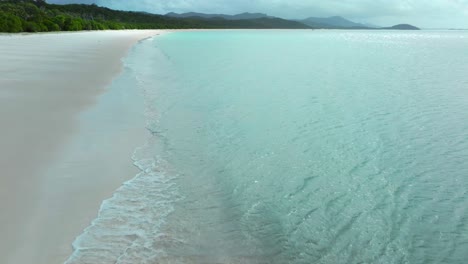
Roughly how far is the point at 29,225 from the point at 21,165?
1625 mm

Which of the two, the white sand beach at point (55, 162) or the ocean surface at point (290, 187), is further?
the ocean surface at point (290, 187)

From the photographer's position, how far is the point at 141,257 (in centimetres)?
343

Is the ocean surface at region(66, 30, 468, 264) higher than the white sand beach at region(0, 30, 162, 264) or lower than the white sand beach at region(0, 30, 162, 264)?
lower

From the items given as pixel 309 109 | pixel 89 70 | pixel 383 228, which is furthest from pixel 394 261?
pixel 89 70

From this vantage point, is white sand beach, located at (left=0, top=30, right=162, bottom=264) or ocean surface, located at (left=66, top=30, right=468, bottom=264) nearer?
Answer: white sand beach, located at (left=0, top=30, right=162, bottom=264)

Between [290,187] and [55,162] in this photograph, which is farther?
[55,162]

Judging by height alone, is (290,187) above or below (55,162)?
below

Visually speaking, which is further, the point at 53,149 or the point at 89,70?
the point at 89,70

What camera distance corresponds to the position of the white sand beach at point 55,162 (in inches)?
141

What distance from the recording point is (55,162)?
17.5ft

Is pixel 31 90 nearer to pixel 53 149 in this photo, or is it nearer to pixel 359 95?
pixel 53 149

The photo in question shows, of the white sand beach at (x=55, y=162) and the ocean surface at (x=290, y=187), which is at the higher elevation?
the white sand beach at (x=55, y=162)

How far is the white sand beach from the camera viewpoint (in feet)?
11.8

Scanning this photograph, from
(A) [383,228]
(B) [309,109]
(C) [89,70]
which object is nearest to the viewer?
(A) [383,228]
